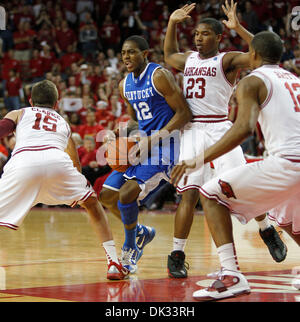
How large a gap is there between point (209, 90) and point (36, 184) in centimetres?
193

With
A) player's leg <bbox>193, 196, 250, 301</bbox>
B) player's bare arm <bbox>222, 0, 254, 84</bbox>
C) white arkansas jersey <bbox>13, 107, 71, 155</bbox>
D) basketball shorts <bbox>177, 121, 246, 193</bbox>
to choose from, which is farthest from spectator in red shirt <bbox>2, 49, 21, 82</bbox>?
player's leg <bbox>193, 196, 250, 301</bbox>

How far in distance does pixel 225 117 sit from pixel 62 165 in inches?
68.9

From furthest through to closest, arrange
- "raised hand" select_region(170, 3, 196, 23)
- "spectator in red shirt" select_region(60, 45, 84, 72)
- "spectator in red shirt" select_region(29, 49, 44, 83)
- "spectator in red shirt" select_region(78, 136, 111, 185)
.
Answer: "spectator in red shirt" select_region(60, 45, 84, 72), "spectator in red shirt" select_region(29, 49, 44, 83), "spectator in red shirt" select_region(78, 136, 111, 185), "raised hand" select_region(170, 3, 196, 23)

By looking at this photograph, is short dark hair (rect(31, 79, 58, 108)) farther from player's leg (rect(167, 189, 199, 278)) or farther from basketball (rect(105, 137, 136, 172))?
player's leg (rect(167, 189, 199, 278))

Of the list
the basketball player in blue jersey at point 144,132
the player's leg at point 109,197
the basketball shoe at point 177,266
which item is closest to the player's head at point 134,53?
the basketball player in blue jersey at point 144,132

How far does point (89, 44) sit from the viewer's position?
1902 cm

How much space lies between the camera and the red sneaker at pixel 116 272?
568cm

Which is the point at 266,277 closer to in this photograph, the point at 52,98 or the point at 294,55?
the point at 52,98

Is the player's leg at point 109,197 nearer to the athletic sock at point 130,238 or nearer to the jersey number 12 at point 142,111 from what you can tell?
the athletic sock at point 130,238

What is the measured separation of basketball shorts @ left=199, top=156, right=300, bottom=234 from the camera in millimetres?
4512

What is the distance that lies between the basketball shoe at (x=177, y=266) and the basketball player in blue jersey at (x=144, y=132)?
0.41 meters

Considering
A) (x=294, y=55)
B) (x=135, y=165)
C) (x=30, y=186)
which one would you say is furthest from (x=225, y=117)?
(x=294, y=55)

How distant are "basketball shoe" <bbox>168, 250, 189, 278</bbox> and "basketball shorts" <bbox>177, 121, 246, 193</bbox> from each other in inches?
23.9

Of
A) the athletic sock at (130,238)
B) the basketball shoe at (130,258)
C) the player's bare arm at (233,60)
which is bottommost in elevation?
the basketball shoe at (130,258)
